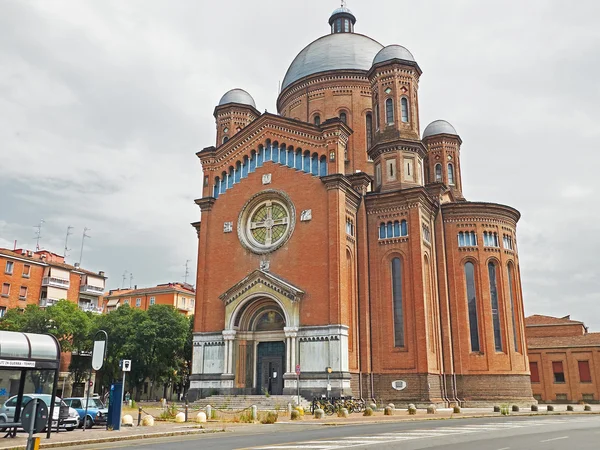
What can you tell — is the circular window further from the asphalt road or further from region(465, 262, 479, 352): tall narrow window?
the asphalt road

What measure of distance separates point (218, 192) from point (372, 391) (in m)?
17.5

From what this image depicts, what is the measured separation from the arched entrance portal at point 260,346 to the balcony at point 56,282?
31.3m

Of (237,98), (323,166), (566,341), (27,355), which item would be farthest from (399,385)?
(237,98)

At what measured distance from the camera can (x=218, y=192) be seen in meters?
40.5

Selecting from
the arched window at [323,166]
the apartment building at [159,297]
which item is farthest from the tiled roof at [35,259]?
the arched window at [323,166]

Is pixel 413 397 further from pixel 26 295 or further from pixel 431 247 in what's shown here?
pixel 26 295

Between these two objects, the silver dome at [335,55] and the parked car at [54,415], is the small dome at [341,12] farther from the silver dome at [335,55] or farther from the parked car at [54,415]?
the parked car at [54,415]

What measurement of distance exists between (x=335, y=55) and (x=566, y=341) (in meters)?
33.6

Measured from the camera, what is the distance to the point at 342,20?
55.6 m

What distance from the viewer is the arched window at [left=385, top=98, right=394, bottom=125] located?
1608 inches

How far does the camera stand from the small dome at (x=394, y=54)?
41.5 metres

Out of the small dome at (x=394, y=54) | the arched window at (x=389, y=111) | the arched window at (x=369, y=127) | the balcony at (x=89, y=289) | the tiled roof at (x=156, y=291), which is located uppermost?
the small dome at (x=394, y=54)

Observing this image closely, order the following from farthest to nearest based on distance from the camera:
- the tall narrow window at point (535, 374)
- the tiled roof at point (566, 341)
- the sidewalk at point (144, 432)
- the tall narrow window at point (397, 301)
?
1. the tall narrow window at point (535, 374)
2. the tiled roof at point (566, 341)
3. the tall narrow window at point (397, 301)
4. the sidewalk at point (144, 432)

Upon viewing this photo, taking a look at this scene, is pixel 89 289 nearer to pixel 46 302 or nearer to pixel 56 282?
pixel 56 282
